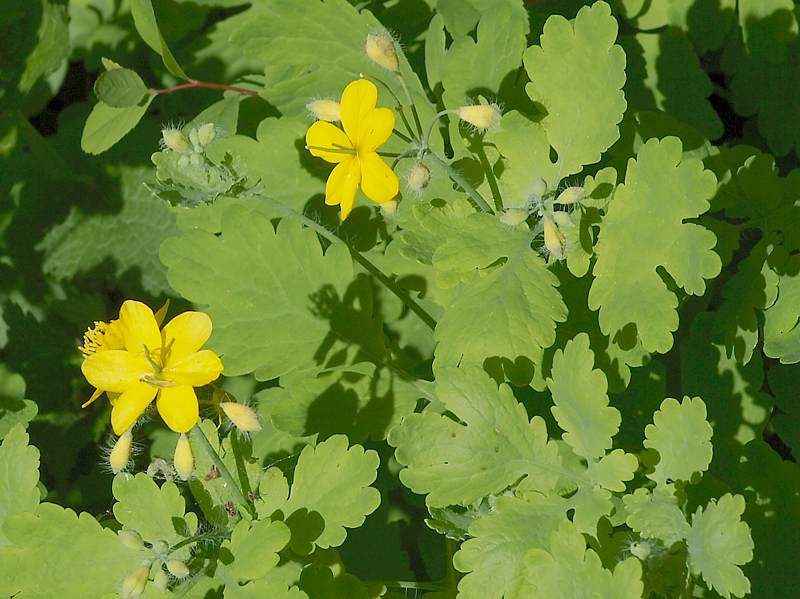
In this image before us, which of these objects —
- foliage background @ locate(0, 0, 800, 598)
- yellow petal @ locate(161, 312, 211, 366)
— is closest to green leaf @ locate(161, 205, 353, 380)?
foliage background @ locate(0, 0, 800, 598)

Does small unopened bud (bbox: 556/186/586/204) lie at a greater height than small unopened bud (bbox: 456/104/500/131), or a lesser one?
lesser

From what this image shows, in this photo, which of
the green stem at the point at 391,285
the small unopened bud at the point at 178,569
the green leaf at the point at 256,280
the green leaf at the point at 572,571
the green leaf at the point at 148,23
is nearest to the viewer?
the green leaf at the point at 572,571

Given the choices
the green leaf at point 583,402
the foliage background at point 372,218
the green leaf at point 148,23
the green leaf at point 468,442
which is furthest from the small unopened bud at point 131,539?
the green leaf at point 148,23

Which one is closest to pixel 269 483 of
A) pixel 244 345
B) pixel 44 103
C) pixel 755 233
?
pixel 244 345

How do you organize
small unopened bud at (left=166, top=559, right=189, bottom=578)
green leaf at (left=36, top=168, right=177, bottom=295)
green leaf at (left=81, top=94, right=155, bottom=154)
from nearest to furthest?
small unopened bud at (left=166, top=559, right=189, bottom=578), green leaf at (left=81, top=94, right=155, bottom=154), green leaf at (left=36, top=168, right=177, bottom=295)

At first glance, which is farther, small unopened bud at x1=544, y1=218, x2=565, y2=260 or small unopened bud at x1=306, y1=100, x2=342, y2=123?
small unopened bud at x1=306, y1=100, x2=342, y2=123

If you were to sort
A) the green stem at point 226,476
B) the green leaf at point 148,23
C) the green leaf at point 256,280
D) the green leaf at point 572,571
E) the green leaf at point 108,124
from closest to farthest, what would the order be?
1. the green leaf at point 572,571
2. the green stem at point 226,476
3. the green leaf at point 256,280
4. the green leaf at point 148,23
5. the green leaf at point 108,124

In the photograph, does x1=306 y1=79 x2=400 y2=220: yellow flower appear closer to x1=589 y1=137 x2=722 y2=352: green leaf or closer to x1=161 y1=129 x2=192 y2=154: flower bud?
x1=161 y1=129 x2=192 y2=154: flower bud

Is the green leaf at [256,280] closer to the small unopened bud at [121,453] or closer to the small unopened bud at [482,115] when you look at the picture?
the small unopened bud at [121,453]
